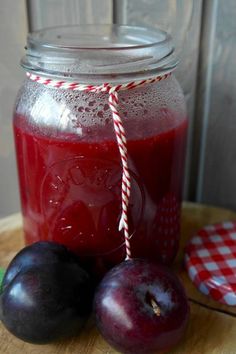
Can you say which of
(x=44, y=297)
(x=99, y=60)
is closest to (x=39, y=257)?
(x=44, y=297)

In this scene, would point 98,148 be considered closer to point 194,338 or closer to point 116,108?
point 116,108

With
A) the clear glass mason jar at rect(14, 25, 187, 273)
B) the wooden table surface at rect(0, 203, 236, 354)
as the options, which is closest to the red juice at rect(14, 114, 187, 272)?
the clear glass mason jar at rect(14, 25, 187, 273)

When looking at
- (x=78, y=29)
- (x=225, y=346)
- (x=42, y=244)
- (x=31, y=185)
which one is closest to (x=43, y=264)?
(x=42, y=244)

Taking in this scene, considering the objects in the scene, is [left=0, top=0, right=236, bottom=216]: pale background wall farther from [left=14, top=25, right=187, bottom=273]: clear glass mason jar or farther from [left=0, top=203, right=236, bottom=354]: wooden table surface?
[left=0, top=203, right=236, bottom=354]: wooden table surface

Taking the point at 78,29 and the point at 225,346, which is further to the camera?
the point at 78,29

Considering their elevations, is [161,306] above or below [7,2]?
below

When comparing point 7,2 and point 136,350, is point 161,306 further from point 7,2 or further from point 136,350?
point 7,2

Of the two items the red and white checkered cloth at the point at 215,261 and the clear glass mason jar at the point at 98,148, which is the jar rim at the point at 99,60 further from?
the red and white checkered cloth at the point at 215,261
